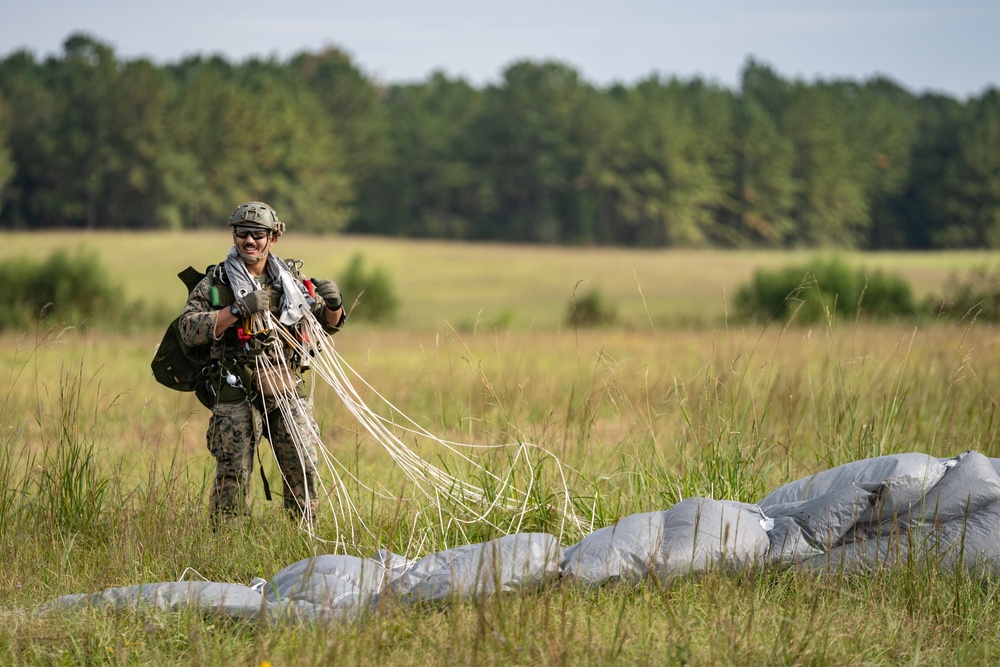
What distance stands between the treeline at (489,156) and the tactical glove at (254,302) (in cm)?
5245

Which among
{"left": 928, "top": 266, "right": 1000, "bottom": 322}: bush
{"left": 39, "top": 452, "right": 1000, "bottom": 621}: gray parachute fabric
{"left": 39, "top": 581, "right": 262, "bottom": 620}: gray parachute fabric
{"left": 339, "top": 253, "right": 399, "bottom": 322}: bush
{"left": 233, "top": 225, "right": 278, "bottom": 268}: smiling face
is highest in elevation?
{"left": 233, "top": 225, "right": 278, "bottom": 268}: smiling face

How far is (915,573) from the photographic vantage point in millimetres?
3707

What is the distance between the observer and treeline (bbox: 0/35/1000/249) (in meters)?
56.5

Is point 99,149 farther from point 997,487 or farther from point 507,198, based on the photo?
point 997,487

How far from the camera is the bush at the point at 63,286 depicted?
24.3m

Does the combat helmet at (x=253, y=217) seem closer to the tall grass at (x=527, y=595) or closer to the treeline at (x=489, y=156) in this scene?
the tall grass at (x=527, y=595)

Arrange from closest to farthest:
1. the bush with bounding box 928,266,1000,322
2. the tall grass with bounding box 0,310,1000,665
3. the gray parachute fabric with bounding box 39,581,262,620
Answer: the tall grass with bounding box 0,310,1000,665 < the gray parachute fabric with bounding box 39,581,262,620 < the bush with bounding box 928,266,1000,322

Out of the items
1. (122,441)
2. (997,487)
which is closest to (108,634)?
(997,487)

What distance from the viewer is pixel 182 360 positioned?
4883 millimetres

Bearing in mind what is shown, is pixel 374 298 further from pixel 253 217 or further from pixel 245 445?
pixel 253 217

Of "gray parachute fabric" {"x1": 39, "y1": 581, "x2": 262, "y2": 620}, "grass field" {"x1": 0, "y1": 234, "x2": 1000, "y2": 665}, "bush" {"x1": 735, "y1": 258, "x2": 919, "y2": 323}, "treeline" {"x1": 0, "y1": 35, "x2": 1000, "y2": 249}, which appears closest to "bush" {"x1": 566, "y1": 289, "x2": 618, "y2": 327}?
"bush" {"x1": 735, "y1": 258, "x2": 919, "y2": 323}

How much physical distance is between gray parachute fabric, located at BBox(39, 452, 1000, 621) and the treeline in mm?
53464

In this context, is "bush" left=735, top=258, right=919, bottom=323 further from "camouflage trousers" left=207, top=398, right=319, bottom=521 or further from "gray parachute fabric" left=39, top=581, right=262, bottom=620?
"gray parachute fabric" left=39, top=581, right=262, bottom=620

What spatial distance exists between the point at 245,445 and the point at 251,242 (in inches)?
37.8
